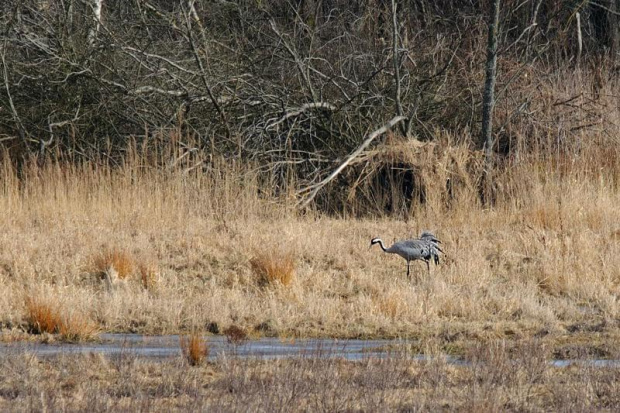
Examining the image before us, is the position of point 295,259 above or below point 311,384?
above

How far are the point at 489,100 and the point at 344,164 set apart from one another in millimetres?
2345

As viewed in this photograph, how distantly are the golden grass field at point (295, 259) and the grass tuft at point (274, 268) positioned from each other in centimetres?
2

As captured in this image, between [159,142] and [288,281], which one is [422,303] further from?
[159,142]

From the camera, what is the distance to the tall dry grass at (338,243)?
863 centimetres

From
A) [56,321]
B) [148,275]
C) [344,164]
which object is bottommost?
[56,321]

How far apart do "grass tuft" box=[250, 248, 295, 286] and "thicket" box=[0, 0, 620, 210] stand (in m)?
5.09

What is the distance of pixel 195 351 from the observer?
6770mm

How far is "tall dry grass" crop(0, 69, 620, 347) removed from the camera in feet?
28.3

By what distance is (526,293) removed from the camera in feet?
31.8

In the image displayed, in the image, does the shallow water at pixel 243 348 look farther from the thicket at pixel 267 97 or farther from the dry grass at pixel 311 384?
the thicket at pixel 267 97

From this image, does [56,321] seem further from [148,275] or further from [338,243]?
[338,243]

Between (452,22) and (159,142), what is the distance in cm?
639

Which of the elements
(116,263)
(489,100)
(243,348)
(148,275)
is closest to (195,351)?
(243,348)

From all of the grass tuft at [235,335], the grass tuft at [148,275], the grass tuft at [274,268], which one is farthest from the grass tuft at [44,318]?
the grass tuft at [274,268]
